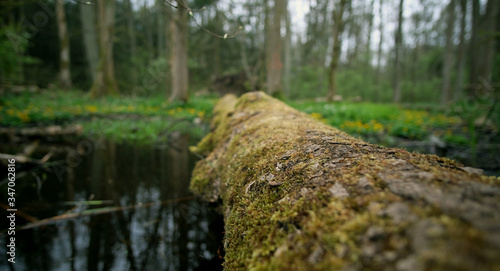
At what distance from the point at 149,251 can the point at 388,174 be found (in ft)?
6.04

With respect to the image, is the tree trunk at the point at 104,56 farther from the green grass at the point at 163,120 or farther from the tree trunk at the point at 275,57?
the tree trunk at the point at 275,57

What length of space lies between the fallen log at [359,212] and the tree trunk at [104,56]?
479 inches

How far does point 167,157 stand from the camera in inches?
167

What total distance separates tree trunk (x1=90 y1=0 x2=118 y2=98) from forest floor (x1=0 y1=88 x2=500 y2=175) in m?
1.66

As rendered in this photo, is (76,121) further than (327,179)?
Yes

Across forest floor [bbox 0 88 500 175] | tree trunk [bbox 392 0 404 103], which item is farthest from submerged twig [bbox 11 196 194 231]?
tree trunk [bbox 392 0 404 103]

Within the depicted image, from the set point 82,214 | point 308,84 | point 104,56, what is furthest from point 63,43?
point 308,84

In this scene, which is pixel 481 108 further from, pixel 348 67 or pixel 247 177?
pixel 348 67

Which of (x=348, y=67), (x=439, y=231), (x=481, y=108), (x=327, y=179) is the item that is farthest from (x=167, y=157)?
(x=348, y=67)

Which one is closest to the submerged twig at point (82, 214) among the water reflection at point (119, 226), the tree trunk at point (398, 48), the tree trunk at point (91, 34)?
the water reflection at point (119, 226)

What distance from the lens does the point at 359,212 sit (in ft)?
1.94

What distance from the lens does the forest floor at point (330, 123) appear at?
3779 millimetres

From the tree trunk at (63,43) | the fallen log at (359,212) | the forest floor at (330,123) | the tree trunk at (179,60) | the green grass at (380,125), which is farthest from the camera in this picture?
the tree trunk at (63,43)

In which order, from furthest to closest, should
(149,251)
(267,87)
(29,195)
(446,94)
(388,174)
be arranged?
(446,94) < (267,87) < (29,195) < (149,251) < (388,174)
